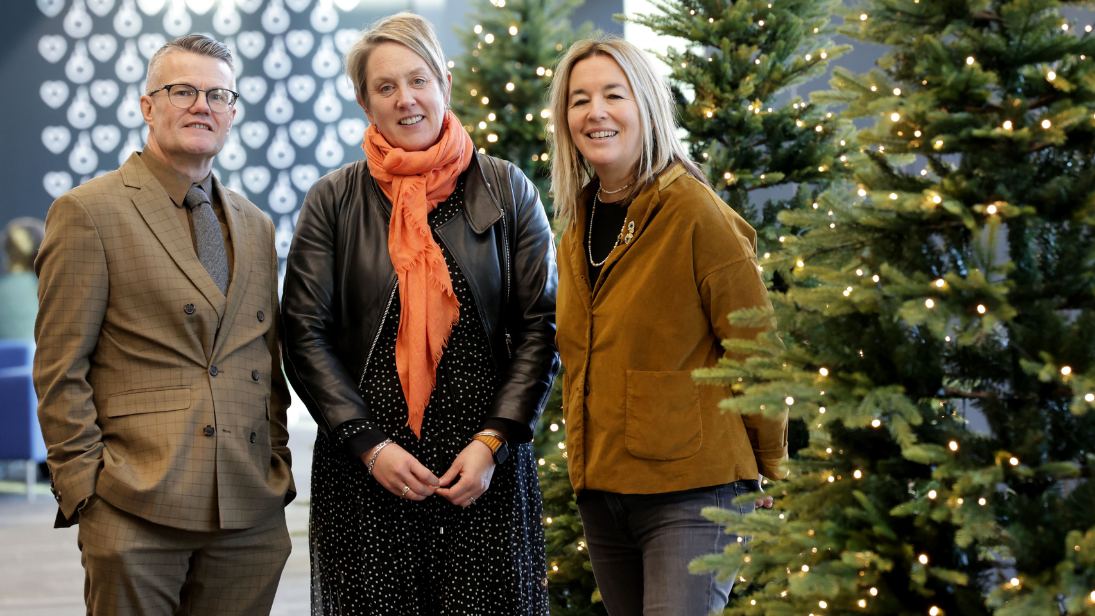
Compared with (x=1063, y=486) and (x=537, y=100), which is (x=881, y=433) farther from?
(x=537, y=100)

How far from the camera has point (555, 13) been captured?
397 cm

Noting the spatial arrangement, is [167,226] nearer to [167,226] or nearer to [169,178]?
[167,226]

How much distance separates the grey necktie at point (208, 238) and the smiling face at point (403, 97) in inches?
16.3

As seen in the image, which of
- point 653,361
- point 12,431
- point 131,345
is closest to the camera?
point 653,361

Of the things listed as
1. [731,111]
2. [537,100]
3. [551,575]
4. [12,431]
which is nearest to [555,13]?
[537,100]

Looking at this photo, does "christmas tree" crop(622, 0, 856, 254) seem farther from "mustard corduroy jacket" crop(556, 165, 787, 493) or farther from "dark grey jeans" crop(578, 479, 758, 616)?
"dark grey jeans" crop(578, 479, 758, 616)

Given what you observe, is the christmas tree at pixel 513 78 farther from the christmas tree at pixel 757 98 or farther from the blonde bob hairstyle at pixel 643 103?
the blonde bob hairstyle at pixel 643 103

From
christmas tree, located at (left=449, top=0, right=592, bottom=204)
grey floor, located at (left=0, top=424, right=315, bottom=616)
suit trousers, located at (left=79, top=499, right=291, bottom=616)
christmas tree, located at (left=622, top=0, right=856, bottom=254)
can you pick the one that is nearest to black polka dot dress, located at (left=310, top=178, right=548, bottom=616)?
suit trousers, located at (left=79, top=499, right=291, bottom=616)

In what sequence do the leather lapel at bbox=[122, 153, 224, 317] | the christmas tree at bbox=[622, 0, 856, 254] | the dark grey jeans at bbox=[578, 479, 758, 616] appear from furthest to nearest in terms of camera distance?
the christmas tree at bbox=[622, 0, 856, 254], the leather lapel at bbox=[122, 153, 224, 317], the dark grey jeans at bbox=[578, 479, 758, 616]

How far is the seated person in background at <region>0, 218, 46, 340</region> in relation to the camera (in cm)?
645

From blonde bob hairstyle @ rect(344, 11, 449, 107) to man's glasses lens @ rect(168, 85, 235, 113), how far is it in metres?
0.28

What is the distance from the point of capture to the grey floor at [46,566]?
3955 mm

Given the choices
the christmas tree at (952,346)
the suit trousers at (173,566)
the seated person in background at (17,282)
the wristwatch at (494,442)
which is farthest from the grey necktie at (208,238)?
the seated person in background at (17,282)

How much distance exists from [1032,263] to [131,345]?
161 cm
